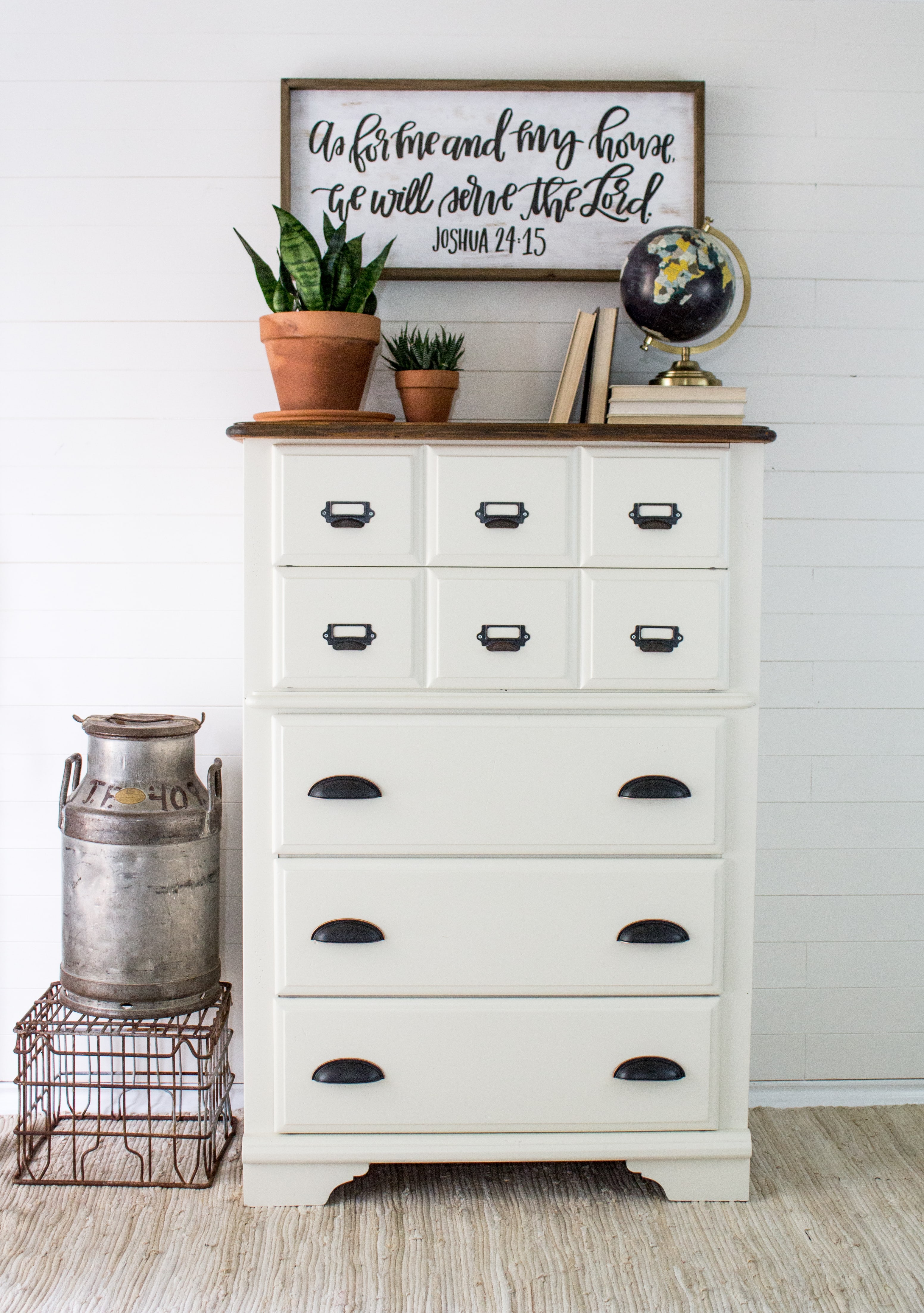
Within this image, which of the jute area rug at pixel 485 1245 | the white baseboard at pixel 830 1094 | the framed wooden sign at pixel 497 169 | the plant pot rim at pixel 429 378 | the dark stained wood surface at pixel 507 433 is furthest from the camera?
the white baseboard at pixel 830 1094

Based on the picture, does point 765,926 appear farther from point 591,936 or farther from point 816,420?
point 816,420

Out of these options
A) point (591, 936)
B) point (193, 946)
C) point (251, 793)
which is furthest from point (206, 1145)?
point (591, 936)

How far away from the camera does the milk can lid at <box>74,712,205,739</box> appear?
78.5 inches

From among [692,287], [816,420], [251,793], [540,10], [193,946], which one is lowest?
[193,946]

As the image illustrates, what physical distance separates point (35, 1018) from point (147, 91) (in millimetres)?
1950

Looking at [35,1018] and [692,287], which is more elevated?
[692,287]

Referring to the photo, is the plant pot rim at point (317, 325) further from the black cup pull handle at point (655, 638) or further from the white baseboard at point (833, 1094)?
the white baseboard at point (833, 1094)

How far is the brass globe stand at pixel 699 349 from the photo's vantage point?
1.91m

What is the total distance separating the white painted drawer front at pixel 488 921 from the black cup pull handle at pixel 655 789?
0.13 m

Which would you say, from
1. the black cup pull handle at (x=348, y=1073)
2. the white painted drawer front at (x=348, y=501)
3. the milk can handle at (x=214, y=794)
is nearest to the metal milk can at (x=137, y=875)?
the milk can handle at (x=214, y=794)

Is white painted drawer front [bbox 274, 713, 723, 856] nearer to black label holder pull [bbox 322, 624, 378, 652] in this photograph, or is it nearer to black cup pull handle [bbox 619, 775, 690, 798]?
black cup pull handle [bbox 619, 775, 690, 798]

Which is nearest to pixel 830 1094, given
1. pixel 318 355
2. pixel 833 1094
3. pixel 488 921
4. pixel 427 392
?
pixel 833 1094

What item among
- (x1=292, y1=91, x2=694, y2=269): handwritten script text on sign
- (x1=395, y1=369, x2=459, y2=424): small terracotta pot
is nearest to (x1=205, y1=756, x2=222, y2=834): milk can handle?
(x1=395, y1=369, x2=459, y2=424): small terracotta pot

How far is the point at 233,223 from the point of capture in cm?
218
